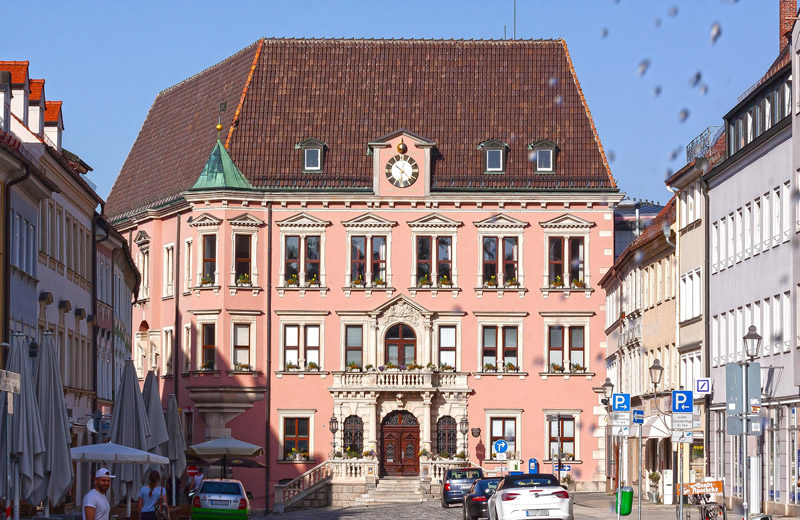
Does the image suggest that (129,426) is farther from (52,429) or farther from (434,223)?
(434,223)

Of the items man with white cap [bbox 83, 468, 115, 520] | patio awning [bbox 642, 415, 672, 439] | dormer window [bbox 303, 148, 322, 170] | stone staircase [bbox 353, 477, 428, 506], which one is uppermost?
dormer window [bbox 303, 148, 322, 170]

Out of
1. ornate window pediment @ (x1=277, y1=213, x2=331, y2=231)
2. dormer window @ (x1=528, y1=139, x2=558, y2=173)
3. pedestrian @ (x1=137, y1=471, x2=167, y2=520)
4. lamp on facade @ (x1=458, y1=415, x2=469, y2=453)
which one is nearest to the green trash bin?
pedestrian @ (x1=137, y1=471, x2=167, y2=520)

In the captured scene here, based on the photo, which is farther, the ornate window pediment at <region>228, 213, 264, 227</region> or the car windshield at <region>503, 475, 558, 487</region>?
the ornate window pediment at <region>228, 213, 264, 227</region>

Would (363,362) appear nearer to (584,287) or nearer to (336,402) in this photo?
(336,402)

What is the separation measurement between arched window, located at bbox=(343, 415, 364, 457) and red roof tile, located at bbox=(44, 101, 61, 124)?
27.2 metres

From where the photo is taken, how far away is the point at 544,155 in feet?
266

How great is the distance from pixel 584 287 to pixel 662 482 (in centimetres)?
2010

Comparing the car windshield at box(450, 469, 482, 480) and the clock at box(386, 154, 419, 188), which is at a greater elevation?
the clock at box(386, 154, 419, 188)

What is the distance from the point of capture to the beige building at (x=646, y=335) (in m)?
65.3

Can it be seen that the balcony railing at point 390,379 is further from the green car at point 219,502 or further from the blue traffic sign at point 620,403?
the blue traffic sign at point 620,403

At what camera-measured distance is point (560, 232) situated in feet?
262

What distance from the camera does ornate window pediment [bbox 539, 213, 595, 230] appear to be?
7962cm

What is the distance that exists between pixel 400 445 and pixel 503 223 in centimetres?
1138

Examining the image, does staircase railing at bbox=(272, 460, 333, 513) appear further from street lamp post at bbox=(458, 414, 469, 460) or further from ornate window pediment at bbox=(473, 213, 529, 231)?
ornate window pediment at bbox=(473, 213, 529, 231)
